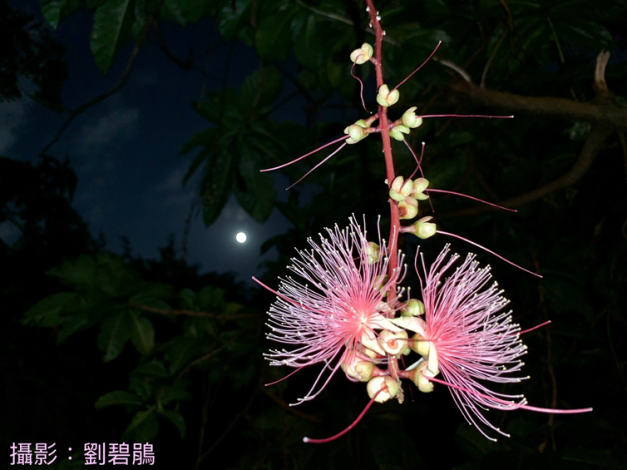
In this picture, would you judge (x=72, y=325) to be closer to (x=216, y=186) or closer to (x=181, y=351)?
(x=181, y=351)


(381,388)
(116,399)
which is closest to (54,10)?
(381,388)

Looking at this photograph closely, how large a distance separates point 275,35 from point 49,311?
4.99ft

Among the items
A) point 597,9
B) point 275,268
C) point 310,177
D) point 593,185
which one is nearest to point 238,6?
point 310,177

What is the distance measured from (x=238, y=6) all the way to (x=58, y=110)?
2.03ft

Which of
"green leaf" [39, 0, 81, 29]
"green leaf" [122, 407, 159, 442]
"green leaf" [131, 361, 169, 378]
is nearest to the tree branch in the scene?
"green leaf" [39, 0, 81, 29]

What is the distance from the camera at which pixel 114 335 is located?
1734 millimetres

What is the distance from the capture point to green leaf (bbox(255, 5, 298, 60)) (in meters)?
1.34

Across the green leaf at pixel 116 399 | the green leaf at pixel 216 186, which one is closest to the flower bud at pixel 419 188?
the green leaf at pixel 216 186

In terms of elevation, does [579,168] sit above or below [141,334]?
above

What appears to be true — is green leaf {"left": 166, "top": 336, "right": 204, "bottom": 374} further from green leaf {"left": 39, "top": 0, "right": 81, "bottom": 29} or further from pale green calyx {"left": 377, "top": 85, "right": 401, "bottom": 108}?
pale green calyx {"left": 377, "top": 85, "right": 401, "bottom": 108}

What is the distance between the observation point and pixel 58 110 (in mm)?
1241

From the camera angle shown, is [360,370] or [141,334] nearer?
[360,370]

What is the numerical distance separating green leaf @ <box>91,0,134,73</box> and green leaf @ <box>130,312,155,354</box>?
106 centimetres

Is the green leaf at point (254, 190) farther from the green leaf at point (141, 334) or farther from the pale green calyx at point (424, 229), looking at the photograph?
the pale green calyx at point (424, 229)
